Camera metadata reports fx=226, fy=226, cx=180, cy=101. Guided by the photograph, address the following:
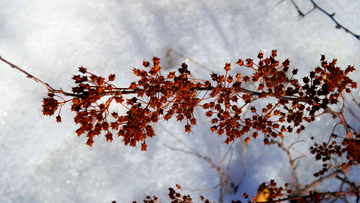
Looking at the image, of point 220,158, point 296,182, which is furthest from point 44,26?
point 296,182

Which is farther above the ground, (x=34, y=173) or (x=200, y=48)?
(x=200, y=48)

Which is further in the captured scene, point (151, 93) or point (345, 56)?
point (345, 56)

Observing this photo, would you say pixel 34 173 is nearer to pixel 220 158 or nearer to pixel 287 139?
pixel 220 158

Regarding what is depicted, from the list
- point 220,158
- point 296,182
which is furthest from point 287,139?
point 220,158

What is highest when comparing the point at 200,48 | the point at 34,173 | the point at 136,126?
the point at 200,48

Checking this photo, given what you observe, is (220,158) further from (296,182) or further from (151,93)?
(151,93)

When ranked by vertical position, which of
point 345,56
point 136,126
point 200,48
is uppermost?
point 200,48
